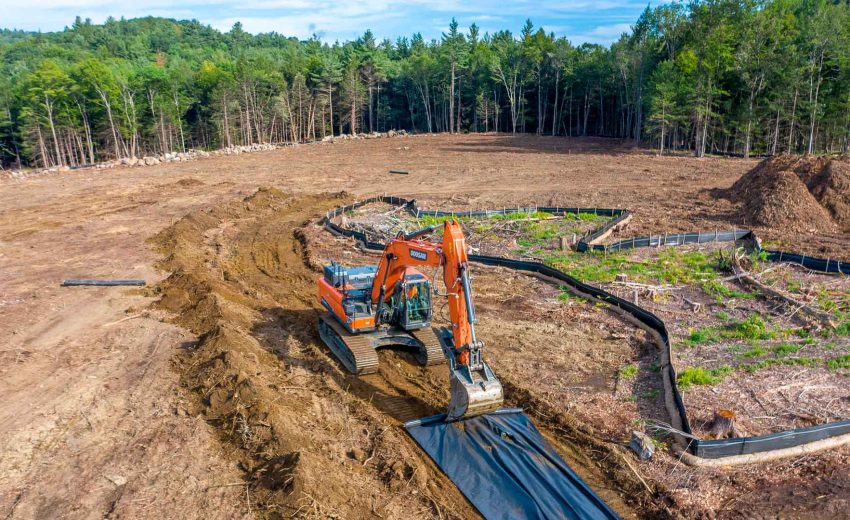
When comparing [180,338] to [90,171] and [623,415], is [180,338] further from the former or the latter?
[90,171]

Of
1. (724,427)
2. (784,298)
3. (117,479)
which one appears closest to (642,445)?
(724,427)

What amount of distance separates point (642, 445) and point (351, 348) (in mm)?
6403

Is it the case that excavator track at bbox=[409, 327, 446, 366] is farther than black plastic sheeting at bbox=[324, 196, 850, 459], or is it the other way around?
excavator track at bbox=[409, 327, 446, 366]

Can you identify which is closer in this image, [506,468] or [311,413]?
[506,468]

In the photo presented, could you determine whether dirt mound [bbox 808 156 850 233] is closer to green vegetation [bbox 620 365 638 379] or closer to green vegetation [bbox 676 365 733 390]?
green vegetation [bbox 676 365 733 390]

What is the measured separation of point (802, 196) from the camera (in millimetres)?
25391

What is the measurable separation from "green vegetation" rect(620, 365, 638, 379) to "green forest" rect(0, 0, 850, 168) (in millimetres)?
41586

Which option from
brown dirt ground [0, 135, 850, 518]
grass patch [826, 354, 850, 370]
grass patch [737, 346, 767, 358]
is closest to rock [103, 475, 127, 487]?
brown dirt ground [0, 135, 850, 518]

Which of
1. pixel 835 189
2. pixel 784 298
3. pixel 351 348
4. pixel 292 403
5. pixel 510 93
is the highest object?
pixel 510 93

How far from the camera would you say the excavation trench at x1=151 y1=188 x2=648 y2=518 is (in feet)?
29.8

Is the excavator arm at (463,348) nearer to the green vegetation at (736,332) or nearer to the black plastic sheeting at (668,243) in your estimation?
the black plastic sheeting at (668,243)

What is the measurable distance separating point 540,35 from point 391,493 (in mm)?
81679

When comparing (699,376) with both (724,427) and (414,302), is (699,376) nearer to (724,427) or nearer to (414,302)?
(724,427)

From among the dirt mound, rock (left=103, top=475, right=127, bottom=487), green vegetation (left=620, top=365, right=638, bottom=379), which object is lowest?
green vegetation (left=620, top=365, right=638, bottom=379)
